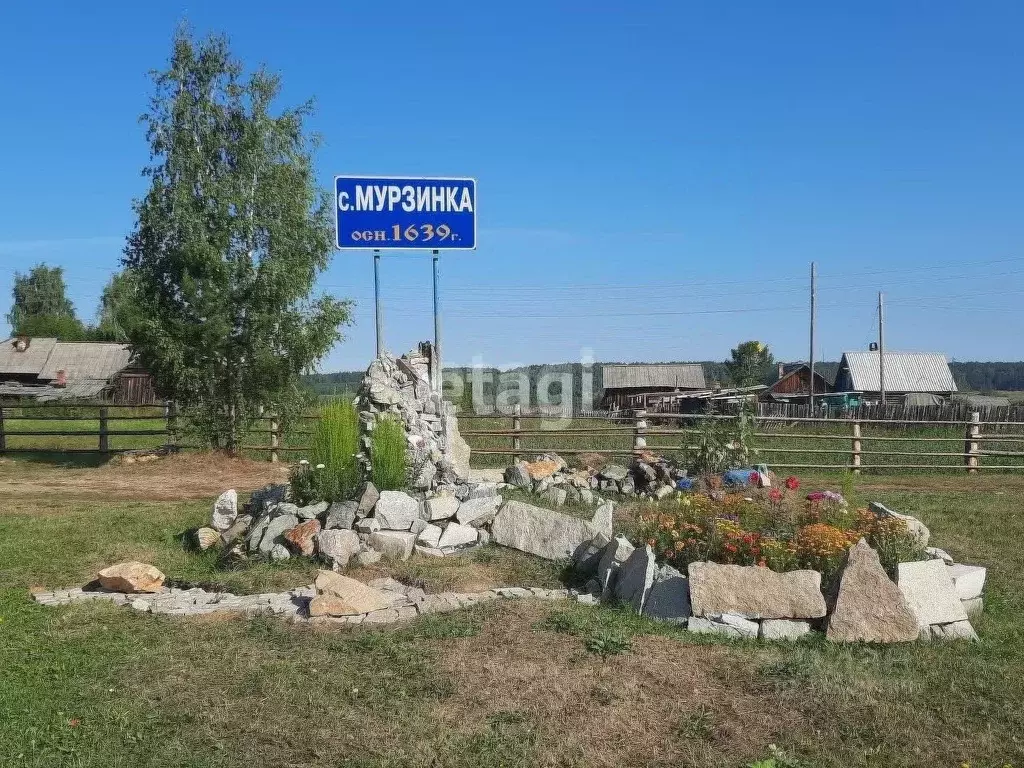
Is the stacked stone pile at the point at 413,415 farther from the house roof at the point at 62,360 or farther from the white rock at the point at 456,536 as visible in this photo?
the house roof at the point at 62,360

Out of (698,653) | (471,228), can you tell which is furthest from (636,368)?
(698,653)

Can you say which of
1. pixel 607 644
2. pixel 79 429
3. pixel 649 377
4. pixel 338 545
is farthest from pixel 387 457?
pixel 649 377

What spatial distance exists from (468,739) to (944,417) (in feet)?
71.7

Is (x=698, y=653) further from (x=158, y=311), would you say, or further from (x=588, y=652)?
(x=158, y=311)

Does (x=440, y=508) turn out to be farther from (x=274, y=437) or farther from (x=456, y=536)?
(x=274, y=437)

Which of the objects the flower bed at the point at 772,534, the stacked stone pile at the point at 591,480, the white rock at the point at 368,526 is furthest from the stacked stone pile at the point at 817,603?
the stacked stone pile at the point at 591,480

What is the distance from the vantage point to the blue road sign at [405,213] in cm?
1049

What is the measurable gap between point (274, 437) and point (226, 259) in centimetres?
359

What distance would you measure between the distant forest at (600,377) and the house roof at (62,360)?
2064 cm

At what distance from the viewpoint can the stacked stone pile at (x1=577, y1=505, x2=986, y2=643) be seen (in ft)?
18.4

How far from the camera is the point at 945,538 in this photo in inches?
367

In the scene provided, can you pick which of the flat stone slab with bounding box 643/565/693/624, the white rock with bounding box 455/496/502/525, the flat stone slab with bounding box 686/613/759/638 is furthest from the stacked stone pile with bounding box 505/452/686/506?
the flat stone slab with bounding box 686/613/759/638

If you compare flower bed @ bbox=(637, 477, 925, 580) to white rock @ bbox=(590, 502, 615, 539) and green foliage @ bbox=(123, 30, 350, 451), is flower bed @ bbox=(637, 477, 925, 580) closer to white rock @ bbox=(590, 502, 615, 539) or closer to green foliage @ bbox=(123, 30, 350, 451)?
white rock @ bbox=(590, 502, 615, 539)

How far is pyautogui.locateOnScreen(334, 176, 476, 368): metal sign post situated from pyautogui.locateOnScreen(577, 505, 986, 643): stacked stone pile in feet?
18.1
